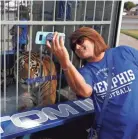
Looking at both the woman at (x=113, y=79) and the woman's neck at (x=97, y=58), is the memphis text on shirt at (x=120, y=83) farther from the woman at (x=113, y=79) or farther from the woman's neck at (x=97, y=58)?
the woman's neck at (x=97, y=58)

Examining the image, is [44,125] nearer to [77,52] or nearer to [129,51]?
[77,52]

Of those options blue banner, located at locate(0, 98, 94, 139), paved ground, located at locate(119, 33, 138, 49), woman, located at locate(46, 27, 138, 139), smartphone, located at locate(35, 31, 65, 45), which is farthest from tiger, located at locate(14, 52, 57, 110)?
paved ground, located at locate(119, 33, 138, 49)

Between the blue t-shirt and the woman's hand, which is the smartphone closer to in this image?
the woman's hand

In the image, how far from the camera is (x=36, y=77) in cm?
223

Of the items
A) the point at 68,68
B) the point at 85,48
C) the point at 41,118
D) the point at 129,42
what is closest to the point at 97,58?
the point at 85,48

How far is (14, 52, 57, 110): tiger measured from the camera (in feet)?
7.22

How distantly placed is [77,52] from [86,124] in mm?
868

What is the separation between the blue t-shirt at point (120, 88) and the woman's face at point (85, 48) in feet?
0.32

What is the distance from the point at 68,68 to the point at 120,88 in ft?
1.16

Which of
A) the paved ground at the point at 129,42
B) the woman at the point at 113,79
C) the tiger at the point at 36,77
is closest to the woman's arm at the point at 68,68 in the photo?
the woman at the point at 113,79

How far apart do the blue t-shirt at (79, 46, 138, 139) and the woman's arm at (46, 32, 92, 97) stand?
74 mm

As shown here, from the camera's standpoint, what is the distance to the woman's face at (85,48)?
171 centimetres

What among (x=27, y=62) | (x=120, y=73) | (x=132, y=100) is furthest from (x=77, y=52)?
(x=27, y=62)

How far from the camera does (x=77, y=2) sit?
2.35 metres
